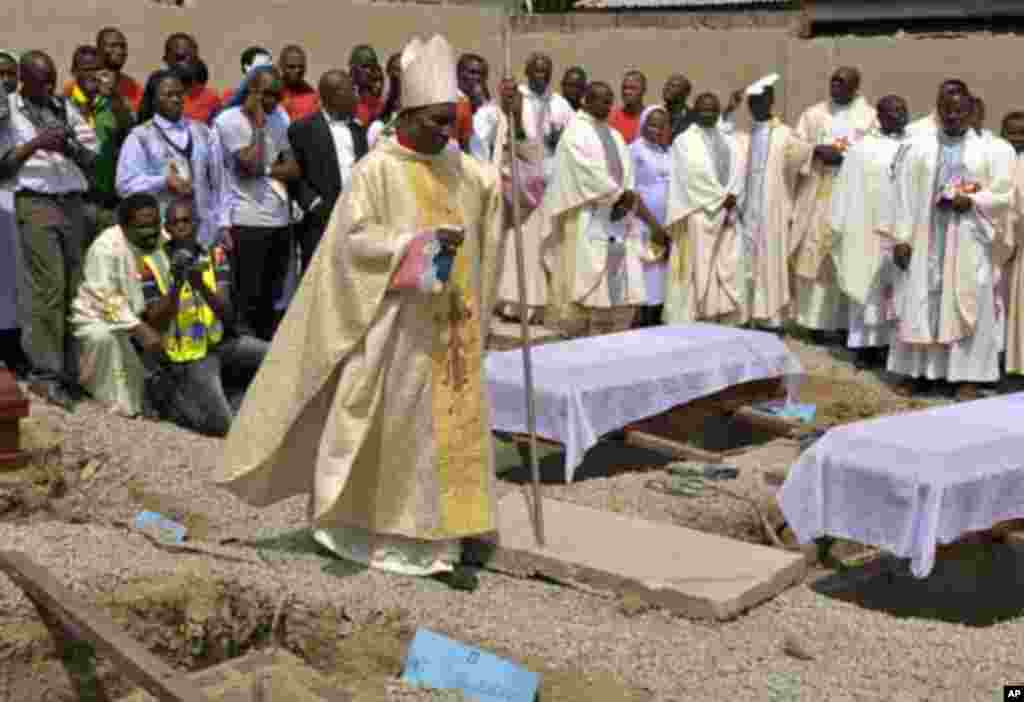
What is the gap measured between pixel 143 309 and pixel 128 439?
2.57 ft

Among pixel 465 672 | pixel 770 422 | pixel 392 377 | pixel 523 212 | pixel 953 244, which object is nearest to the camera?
pixel 465 672

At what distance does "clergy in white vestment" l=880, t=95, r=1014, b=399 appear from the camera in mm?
9742

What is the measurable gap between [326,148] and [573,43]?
19.4 feet

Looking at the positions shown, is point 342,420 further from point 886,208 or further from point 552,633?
point 886,208

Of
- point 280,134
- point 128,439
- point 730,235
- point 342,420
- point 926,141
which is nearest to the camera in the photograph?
point 342,420

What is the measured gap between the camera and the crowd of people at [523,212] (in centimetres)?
805

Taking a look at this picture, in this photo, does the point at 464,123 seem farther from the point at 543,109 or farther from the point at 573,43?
the point at 573,43

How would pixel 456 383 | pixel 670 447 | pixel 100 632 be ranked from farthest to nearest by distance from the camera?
pixel 670 447
pixel 456 383
pixel 100 632

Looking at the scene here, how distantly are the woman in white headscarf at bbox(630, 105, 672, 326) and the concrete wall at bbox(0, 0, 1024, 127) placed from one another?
2.09 meters

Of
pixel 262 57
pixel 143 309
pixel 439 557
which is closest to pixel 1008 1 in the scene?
pixel 262 57

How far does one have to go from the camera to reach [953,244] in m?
9.86

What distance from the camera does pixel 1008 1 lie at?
1248 centimetres

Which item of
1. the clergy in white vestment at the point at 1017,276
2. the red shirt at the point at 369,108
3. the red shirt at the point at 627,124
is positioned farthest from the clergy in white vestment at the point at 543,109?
the clergy in white vestment at the point at 1017,276

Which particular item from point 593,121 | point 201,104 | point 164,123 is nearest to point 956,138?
point 593,121
